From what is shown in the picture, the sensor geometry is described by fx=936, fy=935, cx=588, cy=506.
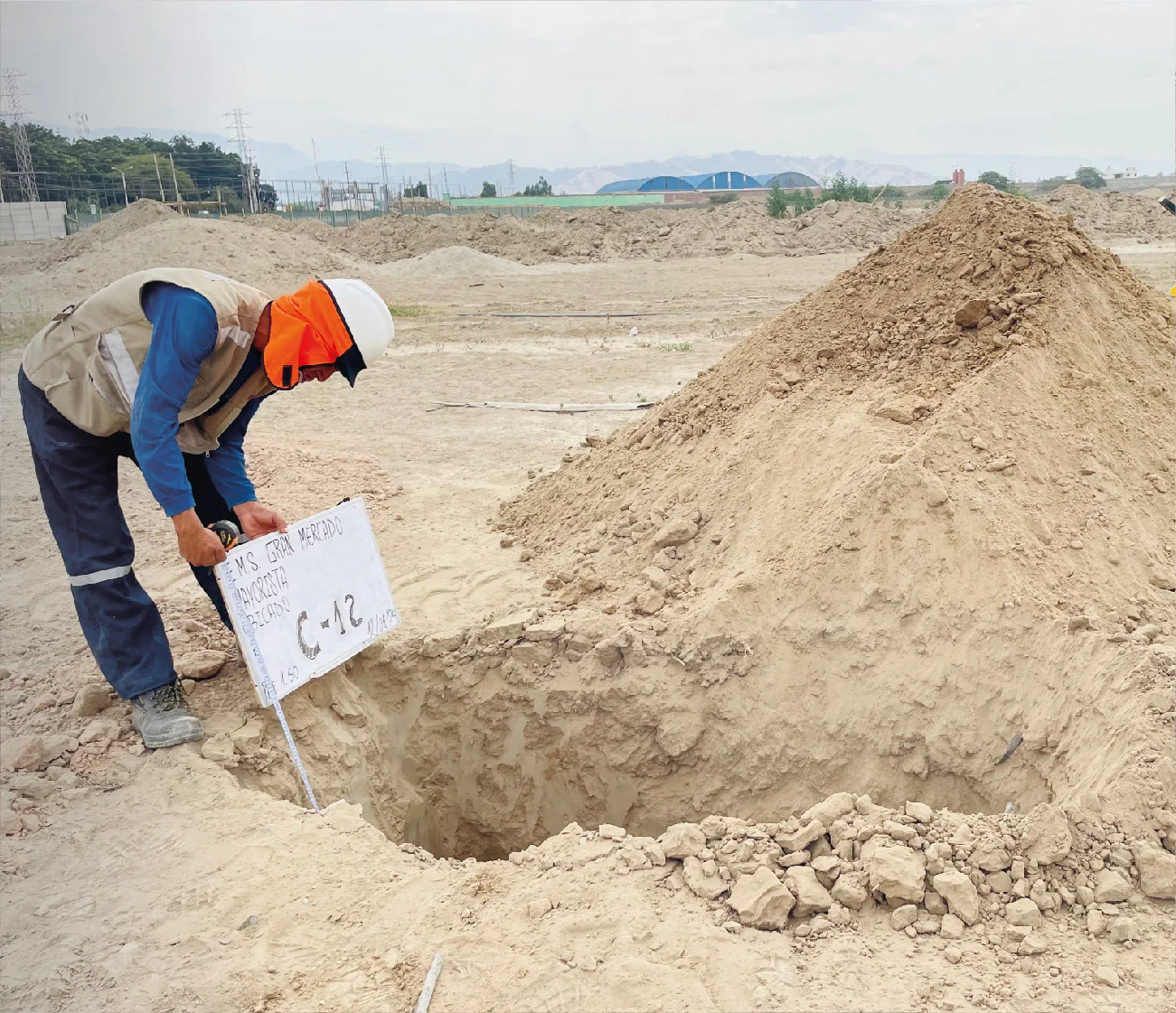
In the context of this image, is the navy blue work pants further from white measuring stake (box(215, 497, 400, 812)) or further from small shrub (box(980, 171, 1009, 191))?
small shrub (box(980, 171, 1009, 191))

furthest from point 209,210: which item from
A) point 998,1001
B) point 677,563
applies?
point 998,1001

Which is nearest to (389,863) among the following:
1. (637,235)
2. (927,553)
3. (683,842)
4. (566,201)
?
(683,842)

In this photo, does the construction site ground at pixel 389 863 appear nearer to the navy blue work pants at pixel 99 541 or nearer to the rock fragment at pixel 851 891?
the rock fragment at pixel 851 891

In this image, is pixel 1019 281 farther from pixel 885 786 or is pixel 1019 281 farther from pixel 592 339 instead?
pixel 592 339

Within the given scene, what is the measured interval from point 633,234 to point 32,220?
1664 centimetres

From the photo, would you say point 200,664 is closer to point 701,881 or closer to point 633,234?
point 701,881

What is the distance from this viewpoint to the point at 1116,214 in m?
27.9

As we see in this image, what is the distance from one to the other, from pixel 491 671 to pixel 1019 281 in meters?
3.17

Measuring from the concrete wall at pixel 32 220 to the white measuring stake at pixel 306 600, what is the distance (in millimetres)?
17507

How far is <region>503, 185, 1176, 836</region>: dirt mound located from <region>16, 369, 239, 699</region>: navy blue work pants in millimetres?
1698

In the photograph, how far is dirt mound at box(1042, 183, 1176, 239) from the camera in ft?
86.3

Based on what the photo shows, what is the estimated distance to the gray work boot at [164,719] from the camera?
3.43 m

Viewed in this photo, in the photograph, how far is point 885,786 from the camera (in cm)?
352

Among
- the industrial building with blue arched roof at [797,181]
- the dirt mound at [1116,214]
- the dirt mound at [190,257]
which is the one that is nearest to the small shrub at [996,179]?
the dirt mound at [1116,214]
